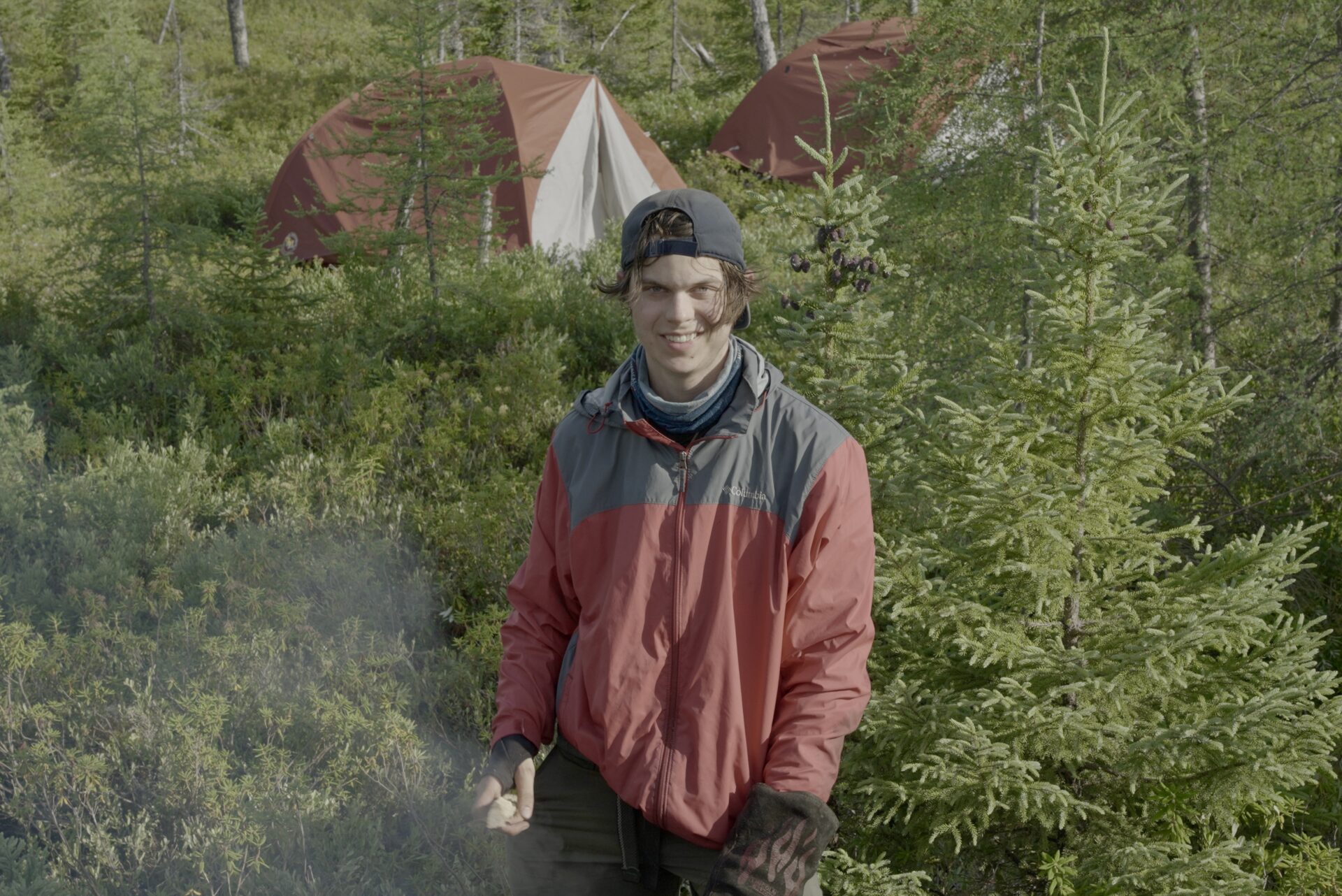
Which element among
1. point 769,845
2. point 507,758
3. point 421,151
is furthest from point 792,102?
point 769,845

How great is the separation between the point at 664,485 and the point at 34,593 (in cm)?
443

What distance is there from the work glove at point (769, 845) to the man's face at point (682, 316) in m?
0.94

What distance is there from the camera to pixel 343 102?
14.9m

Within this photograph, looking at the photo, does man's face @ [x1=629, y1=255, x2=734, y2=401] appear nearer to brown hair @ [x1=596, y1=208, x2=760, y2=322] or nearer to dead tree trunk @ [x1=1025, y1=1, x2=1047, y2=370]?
brown hair @ [x1=596, y1=208, x2=760, y2=322]

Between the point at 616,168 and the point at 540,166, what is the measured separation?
1.89 meters

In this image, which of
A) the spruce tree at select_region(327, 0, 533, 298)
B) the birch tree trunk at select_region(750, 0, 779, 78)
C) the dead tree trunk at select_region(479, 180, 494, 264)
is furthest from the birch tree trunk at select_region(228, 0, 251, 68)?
the spruce tree at select_region(327, 0, 533, 298)

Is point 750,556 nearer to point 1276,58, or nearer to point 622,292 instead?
point 622,292

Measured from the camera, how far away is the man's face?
7.89 ft

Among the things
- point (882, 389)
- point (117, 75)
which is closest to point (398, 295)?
point (117, 75)

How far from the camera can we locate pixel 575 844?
257 cm

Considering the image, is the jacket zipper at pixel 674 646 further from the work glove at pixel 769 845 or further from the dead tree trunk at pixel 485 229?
the dead tree trunk at pixel 485 229

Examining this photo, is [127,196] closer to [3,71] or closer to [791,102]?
[791,102]

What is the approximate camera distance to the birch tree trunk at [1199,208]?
6250mm

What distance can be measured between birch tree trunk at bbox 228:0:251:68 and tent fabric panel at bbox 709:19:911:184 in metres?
14.0
